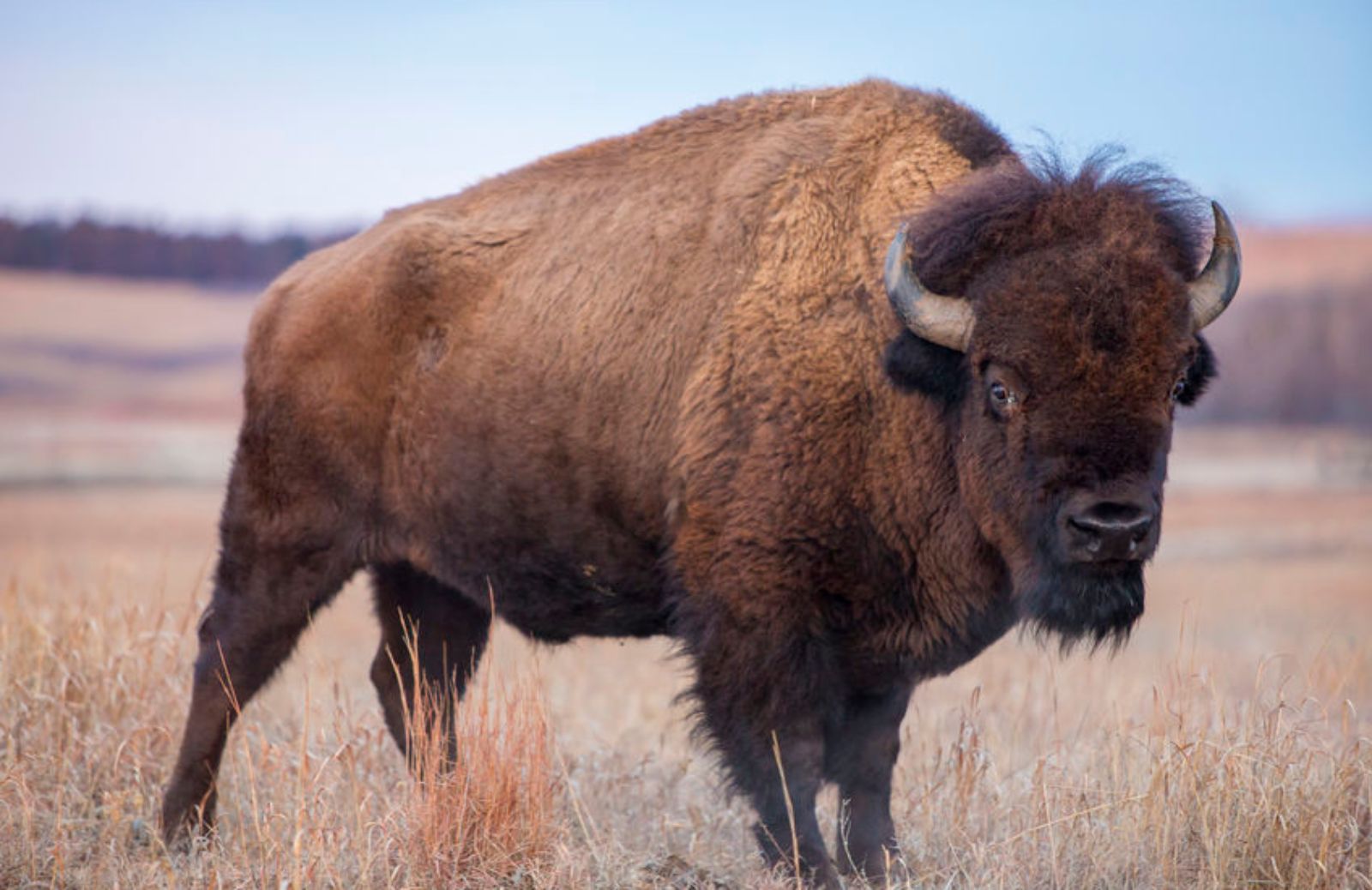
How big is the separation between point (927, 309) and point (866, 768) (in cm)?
171

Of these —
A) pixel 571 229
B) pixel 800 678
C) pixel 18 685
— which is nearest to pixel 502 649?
pixel 18 685

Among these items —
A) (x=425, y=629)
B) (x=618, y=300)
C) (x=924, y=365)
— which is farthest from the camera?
(x=425, y=629)

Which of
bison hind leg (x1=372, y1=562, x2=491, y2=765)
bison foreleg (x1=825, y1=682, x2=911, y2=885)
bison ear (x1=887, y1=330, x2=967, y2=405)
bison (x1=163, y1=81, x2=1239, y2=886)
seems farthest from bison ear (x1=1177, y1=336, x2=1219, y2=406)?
bison hind leg (x1=372, y1=562, x2=491, y2=765)

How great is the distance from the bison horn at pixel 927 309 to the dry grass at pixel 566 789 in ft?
4.21

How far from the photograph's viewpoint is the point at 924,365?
448 centimetres

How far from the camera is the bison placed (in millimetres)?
4289

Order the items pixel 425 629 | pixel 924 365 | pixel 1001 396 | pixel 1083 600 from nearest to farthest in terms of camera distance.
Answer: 1. pixel 1083 600
2. pixel 1001 396
3. pixel 924 365
4. pixel 425 629

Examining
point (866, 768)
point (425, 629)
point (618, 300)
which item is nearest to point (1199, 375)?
point (866, 768)

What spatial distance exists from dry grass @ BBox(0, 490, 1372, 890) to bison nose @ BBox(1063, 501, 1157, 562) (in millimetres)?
874

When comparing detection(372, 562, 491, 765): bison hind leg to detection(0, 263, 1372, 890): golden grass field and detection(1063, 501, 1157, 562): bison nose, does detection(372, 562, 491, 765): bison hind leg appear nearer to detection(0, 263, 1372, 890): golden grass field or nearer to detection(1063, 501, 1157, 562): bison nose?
detection(0, 263, 1372, 890): golden grass field

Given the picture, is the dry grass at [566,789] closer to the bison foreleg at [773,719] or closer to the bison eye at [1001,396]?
the bison foreleg at [773,719]

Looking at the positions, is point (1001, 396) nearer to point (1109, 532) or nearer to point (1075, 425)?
point (1075, 425)

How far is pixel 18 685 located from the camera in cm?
593

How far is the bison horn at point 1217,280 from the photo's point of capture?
4.41 metres
